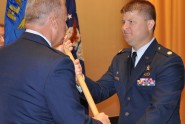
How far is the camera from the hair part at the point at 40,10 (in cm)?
147

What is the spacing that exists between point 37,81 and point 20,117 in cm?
19

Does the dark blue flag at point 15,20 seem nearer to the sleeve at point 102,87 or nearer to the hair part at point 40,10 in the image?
the sleeve at point 102,87

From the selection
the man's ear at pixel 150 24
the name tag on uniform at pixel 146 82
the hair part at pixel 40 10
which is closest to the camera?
the hair part at pixel 40 10

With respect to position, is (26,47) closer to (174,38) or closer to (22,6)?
(22,6)

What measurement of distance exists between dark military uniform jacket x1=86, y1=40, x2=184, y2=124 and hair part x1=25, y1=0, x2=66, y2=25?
3.08 feet

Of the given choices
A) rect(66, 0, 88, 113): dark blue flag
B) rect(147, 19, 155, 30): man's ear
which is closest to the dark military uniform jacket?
rect(147, 19, 155, 30): man's ear

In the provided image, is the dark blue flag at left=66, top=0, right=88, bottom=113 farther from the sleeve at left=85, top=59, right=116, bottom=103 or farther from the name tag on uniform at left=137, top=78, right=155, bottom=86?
the name tag on uniform at left=137, top=78, right=155, bottom=86

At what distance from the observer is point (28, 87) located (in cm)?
137

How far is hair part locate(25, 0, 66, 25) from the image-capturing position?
1467 mm

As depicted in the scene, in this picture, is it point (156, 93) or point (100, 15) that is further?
point (100, 15)

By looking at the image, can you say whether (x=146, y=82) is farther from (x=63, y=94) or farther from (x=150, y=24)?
(x=63, y=94)

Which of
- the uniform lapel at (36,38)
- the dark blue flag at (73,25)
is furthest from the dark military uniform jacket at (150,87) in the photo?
the dark blue flag at (73,25)

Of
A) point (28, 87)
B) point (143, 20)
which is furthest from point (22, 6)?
point (28, 87)

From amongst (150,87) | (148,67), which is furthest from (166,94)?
(148,67)
